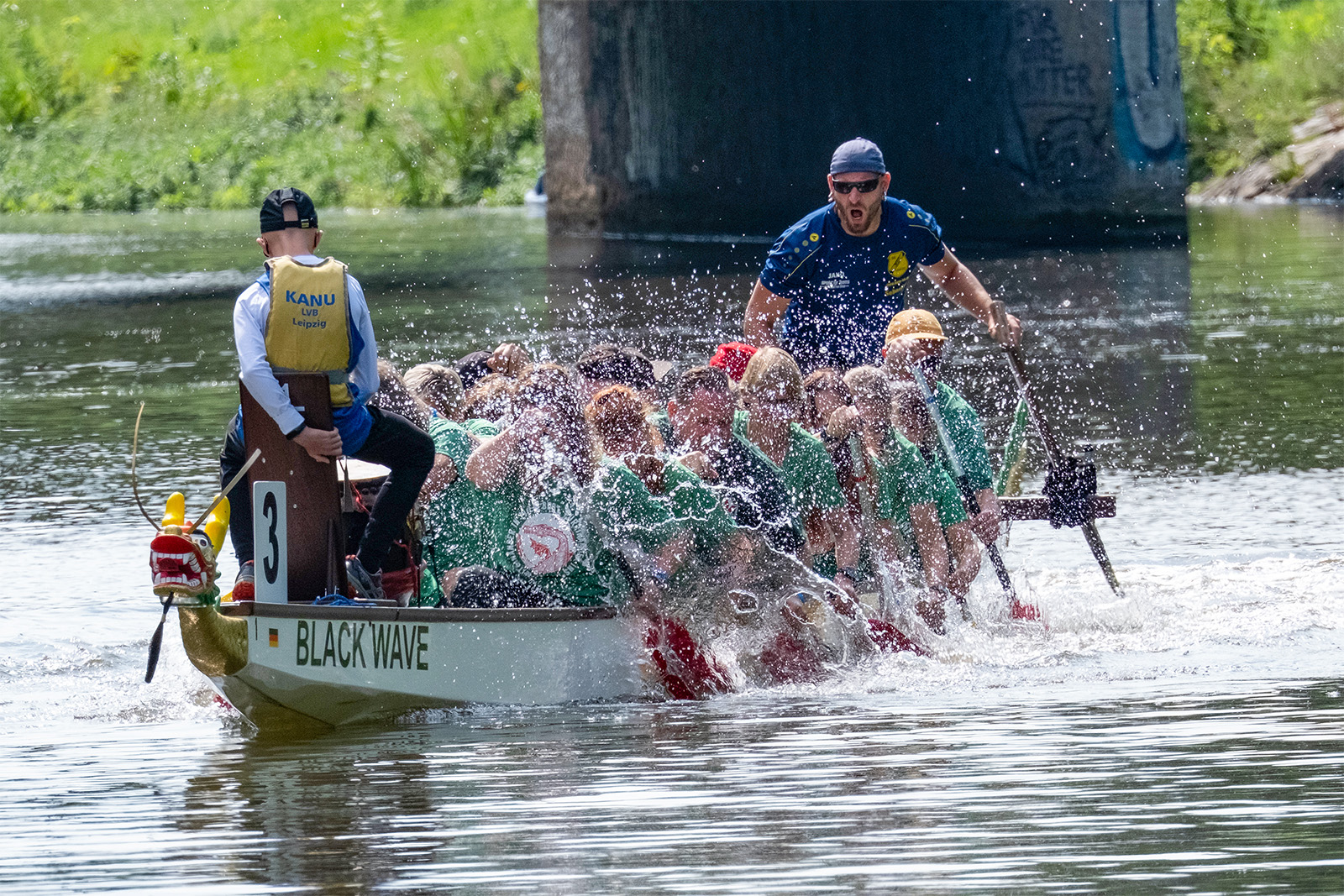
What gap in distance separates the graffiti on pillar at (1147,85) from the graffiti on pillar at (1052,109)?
293 mm

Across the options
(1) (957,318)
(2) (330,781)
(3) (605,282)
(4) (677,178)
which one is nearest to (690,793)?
(2) (330,781)

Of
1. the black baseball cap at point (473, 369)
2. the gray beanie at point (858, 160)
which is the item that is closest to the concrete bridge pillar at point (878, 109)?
the gray beanie at point (858, 160)

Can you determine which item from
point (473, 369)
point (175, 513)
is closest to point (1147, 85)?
point (473, 369)

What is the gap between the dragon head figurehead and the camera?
269 inches

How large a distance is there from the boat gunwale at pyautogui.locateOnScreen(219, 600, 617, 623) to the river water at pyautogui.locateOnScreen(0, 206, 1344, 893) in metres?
0.34

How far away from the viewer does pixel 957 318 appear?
22031 millimetres

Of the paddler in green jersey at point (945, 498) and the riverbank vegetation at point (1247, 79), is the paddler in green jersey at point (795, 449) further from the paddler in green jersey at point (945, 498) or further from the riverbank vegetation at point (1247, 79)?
the riverbank vegetation at point (1247, 79)

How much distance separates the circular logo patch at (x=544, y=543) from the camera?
762 centimetres

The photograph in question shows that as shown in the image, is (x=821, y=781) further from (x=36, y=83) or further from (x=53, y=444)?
(x=36, y=83)

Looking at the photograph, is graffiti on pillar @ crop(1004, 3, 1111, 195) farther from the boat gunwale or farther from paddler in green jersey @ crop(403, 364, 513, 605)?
the boat gunwale

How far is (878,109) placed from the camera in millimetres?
31719

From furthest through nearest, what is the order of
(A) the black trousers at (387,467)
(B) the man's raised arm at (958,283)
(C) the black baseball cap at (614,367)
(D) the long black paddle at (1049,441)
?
(B) the man's raised arm at (958,283), (D) the long black paddle at (1049,441), (C) the black baseball cap at (614,367), (A) the black trousers at (387,467)

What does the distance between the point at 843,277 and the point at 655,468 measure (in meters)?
1.83

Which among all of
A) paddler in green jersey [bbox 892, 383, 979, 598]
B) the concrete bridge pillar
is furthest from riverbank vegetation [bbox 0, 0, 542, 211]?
paddler in green jersey [bbox 892, 383, 979, 598]
